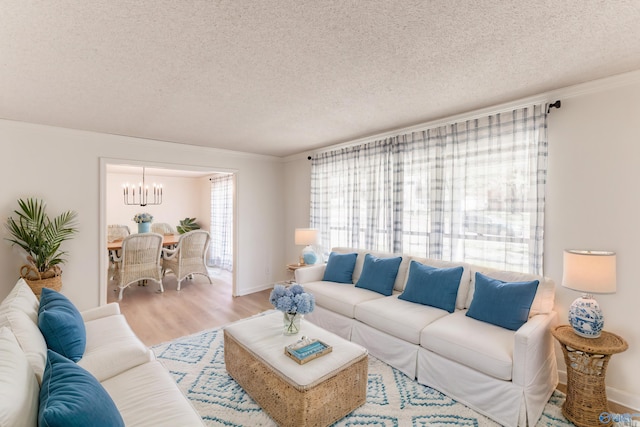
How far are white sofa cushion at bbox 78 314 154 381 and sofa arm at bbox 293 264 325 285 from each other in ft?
6.40

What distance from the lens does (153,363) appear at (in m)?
1.90

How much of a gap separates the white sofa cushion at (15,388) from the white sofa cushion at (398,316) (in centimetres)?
232

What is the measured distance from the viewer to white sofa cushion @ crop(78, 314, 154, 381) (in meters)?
1.74

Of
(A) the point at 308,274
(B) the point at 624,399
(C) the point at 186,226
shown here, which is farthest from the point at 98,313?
(C) the point at 186,226

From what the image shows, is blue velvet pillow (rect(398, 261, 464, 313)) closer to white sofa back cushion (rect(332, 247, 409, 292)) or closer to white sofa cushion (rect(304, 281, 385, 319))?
white sofa back cushion (rect(332, 247, 409, 292))

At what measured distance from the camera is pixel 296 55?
188 cm

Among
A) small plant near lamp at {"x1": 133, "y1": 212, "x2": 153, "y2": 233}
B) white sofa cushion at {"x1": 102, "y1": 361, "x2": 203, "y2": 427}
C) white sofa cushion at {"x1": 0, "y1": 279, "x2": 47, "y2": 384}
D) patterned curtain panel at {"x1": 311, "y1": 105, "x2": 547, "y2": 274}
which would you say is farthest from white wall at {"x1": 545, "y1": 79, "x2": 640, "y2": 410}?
small plant near lamp at {"x1": 133, "y1": 212, "x2": 153, "y2": 233}

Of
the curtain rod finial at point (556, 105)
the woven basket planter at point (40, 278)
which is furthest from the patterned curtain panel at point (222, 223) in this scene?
the curtain rod finial at point (556, 105)

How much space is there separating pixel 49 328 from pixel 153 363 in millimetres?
617

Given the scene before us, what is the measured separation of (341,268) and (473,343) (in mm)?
1820

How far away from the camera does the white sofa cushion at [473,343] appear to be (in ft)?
6.51

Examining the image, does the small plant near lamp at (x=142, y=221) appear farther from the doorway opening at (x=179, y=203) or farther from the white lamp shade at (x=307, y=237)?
the white lamp shade at (x=307, y=237)

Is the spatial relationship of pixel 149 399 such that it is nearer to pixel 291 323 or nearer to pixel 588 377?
pixel 291 323

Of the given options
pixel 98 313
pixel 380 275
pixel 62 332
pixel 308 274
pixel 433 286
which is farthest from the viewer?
pixel 308 274
